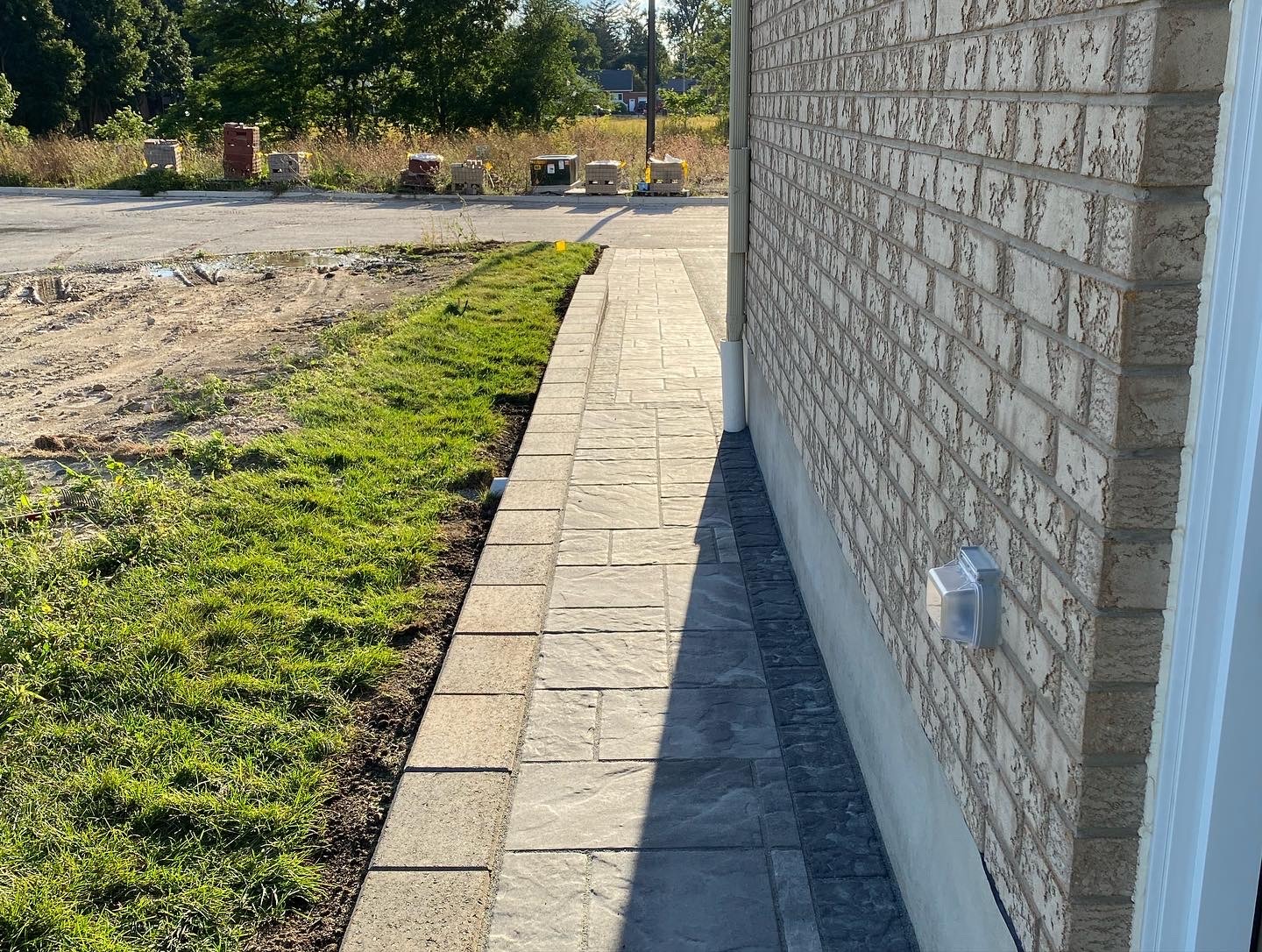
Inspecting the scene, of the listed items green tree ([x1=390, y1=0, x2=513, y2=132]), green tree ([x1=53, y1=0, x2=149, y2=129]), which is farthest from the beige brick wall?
green tree ([x1=53, y1=0, x2=149, y2=129])

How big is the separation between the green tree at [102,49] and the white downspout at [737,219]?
51.3 meters

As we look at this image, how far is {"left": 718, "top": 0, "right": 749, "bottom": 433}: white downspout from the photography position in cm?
672

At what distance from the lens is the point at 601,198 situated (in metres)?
23.3

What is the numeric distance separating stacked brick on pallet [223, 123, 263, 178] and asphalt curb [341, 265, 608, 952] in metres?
21.9

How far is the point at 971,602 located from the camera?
6.82ft

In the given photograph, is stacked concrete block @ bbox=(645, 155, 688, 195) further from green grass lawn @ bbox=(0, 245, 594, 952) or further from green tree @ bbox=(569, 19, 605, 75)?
green grass lawn @ bbox=(0, 245, 594, 952)

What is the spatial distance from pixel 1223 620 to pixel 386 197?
23786mm

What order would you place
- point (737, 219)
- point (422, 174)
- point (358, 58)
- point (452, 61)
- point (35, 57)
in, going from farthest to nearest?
point (35, 57)
point (358, 58)
point (452, 61)
point (422, 174)
point (737, 219)

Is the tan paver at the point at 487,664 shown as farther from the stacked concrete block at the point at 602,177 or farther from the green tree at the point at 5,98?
the green tree at the point at 5,98

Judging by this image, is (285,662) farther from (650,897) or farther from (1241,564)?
(1241,564)

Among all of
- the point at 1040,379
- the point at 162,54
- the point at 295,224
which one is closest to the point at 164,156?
the point at 295,224

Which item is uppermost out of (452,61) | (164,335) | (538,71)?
(452,61)

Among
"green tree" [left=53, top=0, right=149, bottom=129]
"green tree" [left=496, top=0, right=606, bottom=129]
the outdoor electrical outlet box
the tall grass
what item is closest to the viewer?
the outdoor electrical outlet box

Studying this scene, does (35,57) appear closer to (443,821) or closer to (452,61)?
(452,61)
